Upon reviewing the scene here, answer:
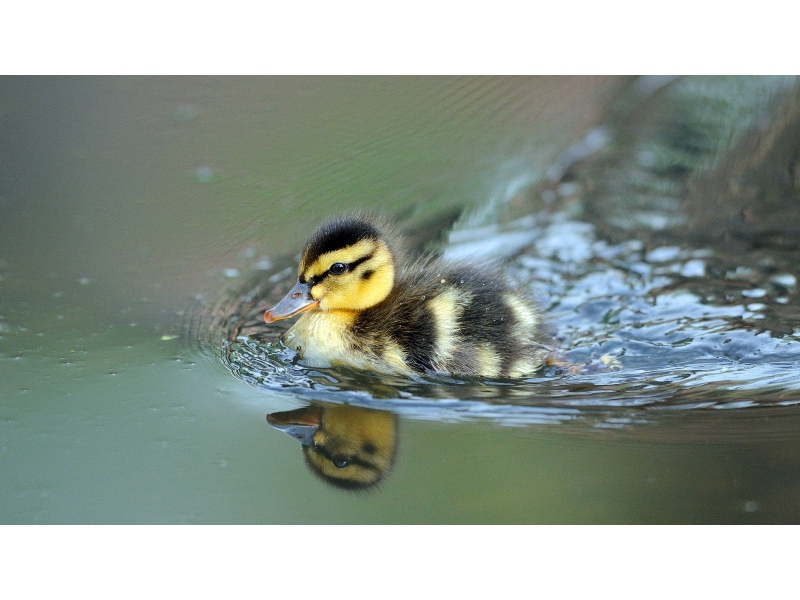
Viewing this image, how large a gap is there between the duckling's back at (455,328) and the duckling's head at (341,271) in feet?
0.15

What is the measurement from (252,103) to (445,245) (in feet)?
2.30

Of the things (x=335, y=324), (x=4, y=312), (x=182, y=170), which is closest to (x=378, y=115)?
(x=182, y=170)

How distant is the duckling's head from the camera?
2027 millimetres

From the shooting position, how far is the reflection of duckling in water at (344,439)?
63.1 inches

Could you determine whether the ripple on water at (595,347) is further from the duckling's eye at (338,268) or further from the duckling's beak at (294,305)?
the duckling's eye at (338,268)

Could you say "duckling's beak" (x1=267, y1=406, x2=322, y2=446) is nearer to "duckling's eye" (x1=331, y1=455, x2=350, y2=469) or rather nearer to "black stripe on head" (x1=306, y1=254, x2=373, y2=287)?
"duckling's eye" (x1=331, y1=455, x2=350, y2=469)

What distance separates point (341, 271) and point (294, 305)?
0.40 ft

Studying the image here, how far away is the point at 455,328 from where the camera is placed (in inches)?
78.7

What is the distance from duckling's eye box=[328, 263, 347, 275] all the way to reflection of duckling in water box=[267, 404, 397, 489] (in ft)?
1.12

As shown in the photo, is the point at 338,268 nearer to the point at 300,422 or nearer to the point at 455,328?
the point at 455,328

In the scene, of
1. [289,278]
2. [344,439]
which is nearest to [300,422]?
[344,439]

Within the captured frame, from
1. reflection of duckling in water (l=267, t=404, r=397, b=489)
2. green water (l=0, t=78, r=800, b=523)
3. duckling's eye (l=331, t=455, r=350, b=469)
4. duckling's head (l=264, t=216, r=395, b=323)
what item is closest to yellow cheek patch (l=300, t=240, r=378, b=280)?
duckling's head (l=264, t=216, r=395, b=323)

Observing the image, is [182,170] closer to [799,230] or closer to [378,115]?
[378,115]

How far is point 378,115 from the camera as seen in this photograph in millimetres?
2859
